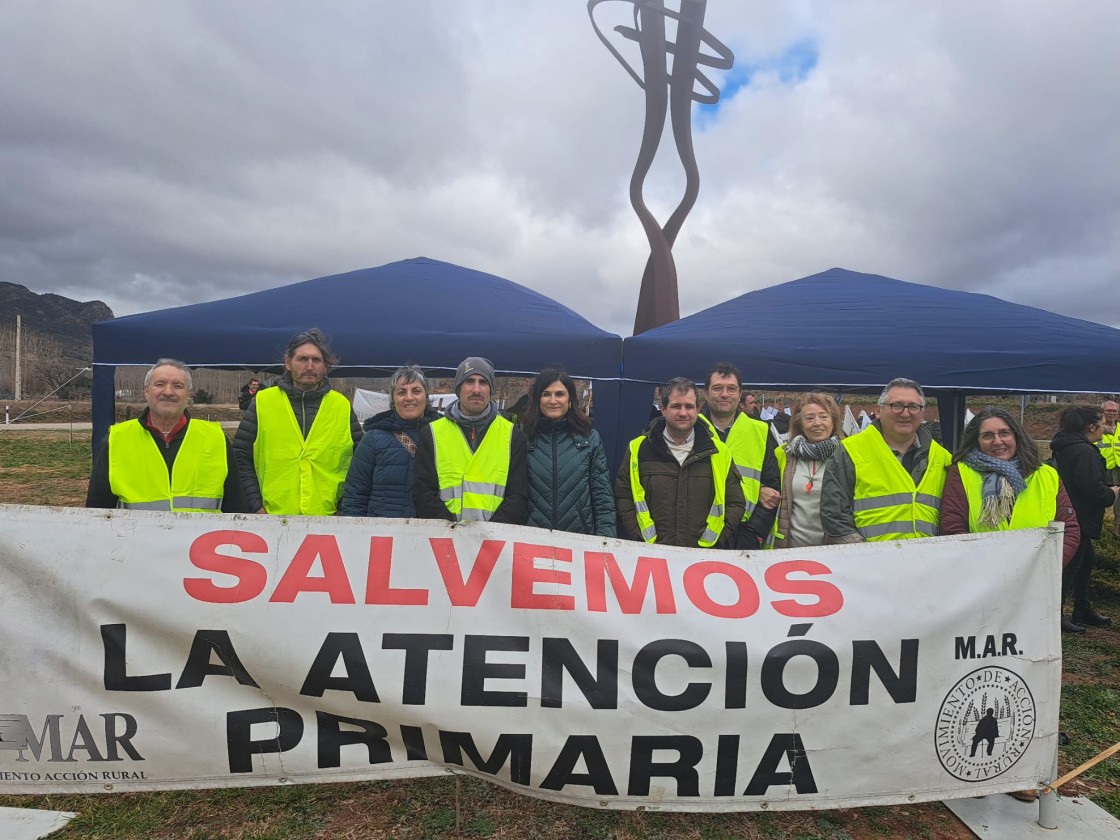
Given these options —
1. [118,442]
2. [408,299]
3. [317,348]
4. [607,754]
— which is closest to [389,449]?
[317,348]

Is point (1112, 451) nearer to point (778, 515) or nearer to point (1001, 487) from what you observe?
point (1001, 487)

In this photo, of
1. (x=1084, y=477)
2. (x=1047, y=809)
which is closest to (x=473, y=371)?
(x=1047, y=809)

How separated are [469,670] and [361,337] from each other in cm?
319

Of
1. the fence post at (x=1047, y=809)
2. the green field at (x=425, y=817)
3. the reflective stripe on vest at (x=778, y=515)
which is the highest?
the reflective stripe on vest at (x=778, y=515)

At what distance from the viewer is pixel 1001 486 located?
271 cm

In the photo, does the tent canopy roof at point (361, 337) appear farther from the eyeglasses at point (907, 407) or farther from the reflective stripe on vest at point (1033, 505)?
the reflective stripe on vest at point (1033, 505)

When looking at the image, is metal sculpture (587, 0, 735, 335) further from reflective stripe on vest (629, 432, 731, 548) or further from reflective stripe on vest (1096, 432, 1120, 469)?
reflective stripe on vest (629, 432, 731, 548)

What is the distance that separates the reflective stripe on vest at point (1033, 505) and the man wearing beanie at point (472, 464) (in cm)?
200

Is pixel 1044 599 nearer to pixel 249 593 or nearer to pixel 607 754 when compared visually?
pixel 607 754

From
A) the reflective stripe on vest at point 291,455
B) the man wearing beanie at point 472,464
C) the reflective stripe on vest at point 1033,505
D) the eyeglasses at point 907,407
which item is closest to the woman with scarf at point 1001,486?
the reflective stripe on vest at point 1033,505

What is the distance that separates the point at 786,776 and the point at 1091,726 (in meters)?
2.26

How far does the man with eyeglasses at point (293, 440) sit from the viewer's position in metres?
3.19

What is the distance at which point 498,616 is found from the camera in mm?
2113

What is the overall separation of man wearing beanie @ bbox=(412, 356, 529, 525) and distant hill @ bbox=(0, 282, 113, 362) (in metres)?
188
